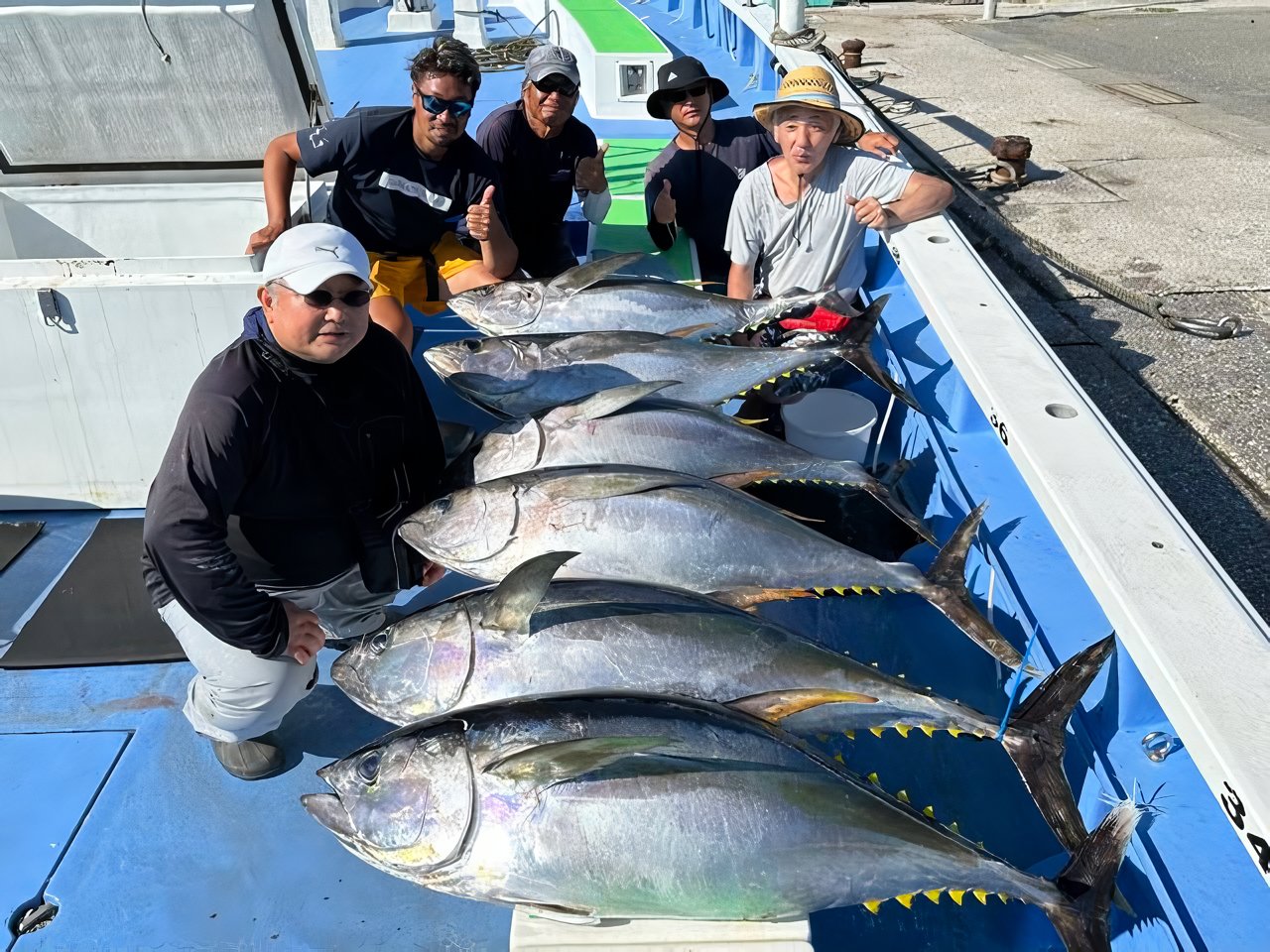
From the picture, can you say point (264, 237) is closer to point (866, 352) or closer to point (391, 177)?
point (391, 177)

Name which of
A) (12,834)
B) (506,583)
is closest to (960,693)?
(506,583)

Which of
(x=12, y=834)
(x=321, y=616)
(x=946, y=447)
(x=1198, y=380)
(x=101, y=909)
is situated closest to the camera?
(x=101, y=909)

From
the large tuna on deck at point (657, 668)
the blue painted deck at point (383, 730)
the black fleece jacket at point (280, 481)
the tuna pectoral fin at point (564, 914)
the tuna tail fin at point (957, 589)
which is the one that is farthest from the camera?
the tuna tail fin at point (957, 589)

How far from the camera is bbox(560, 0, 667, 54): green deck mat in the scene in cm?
698

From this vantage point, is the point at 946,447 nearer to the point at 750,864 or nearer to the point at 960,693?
the point at 960,693

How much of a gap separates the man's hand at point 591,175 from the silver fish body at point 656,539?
7.82ft

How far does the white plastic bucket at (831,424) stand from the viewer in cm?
318

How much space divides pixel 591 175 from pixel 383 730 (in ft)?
9.40

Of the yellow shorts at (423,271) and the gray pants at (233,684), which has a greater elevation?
the yellow shorts at (423,271)

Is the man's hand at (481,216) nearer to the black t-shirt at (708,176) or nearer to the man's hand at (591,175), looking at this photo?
the man's hand at (591,175)

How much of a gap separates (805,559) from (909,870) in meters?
0.91

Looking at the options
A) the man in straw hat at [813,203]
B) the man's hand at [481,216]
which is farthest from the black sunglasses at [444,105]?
the man in straw hat at [813,203]

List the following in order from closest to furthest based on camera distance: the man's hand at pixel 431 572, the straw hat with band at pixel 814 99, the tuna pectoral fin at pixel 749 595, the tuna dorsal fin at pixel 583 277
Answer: the tuna pectoral fin at pixel 749 595
the man's hand at pixel 431 572
the straw hat with band at pixel 814 99
the tuna dorsal fin at pixel 583 277

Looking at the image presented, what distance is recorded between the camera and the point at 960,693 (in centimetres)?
247
